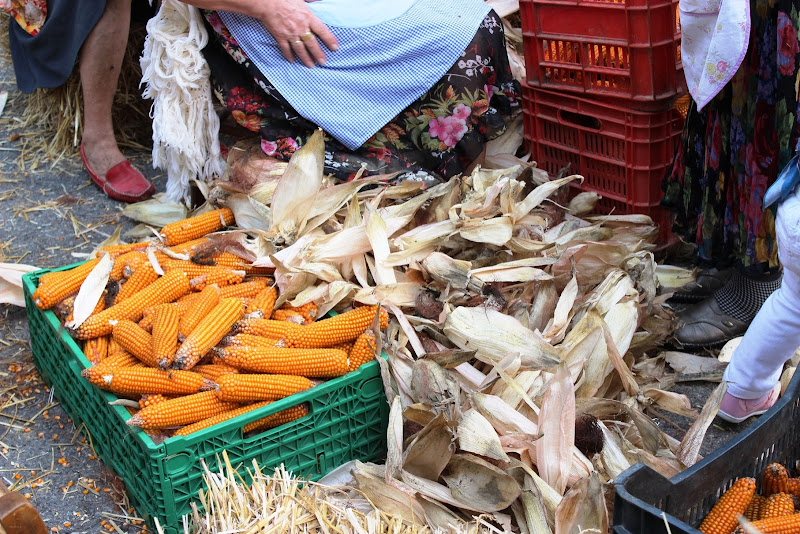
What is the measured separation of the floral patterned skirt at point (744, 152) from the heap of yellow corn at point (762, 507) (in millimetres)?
795

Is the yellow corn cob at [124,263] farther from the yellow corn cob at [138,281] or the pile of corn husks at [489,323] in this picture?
the pile of corn husks at [489,323]

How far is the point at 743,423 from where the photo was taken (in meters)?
2.41

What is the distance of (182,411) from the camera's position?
198 cm

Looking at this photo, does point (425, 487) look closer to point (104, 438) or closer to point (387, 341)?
point (387, 341)

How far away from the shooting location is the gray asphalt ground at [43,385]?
7.32 feet

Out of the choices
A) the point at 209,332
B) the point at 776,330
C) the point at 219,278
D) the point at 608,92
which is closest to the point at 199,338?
the point at 209,332

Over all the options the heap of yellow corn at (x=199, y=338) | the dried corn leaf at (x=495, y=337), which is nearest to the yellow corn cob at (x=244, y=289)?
the heap of yellow corn at (x=199, y=338)

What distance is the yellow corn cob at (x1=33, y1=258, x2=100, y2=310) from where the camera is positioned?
2354 millimetres

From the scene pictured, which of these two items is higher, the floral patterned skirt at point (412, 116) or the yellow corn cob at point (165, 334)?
the floral patterned skirt at point (412, 116)

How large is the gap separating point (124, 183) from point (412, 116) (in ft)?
4.38

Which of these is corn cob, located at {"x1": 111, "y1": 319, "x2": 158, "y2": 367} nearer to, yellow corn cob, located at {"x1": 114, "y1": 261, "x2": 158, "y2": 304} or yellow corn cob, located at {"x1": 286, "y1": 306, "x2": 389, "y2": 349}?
yellow corn cob, located at {"x1": 114, "y1": 261, "x2": 158, "y2": 304}

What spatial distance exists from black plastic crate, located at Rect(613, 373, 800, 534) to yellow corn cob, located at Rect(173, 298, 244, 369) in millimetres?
1090

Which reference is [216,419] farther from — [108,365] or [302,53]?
[302,53]

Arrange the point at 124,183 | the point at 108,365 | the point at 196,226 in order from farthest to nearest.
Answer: the point at 124,183 < the point at 196,226 < the point at 108,365
